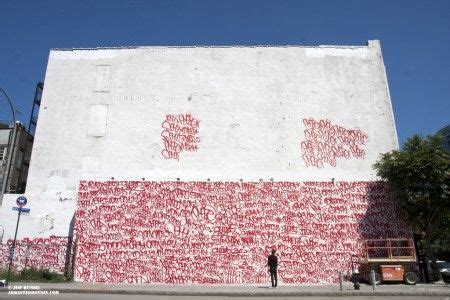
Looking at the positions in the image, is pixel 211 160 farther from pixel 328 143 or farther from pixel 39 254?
pixel 39 254

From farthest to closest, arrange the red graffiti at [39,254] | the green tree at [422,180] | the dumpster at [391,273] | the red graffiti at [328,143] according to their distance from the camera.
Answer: the red graffiti at [328,143], the red graffiti at [39,254], the green tree at [422,180], the dumpster at [391,273]

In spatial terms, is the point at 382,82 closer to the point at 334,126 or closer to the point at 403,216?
the point at 334,126

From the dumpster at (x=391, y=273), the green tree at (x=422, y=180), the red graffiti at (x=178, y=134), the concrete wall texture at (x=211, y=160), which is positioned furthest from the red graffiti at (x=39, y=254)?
the green tree at (x=422, y=180)

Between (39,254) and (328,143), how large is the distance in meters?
18.5

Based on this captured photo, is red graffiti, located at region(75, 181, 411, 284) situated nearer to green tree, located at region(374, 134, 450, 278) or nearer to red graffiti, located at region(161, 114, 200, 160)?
green tree, located at region(374, 134, 450, 278)

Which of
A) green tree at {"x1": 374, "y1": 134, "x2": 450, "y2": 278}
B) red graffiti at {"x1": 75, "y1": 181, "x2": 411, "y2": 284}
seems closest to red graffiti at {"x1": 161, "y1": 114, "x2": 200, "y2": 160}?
red graffiti at {"x1": 75, "y1": 181, "x2": 411, "y2": 284}

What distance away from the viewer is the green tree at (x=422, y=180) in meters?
20.1

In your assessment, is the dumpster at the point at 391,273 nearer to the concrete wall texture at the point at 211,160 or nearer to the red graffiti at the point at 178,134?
the concrete wall texture at the point at 211,160

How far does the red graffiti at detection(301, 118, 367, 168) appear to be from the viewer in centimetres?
2511

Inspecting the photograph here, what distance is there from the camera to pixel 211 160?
25.0 m

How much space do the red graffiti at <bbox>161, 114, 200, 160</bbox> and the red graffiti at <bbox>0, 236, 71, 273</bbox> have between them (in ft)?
26.5

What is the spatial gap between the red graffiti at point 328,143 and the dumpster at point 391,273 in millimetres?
7830

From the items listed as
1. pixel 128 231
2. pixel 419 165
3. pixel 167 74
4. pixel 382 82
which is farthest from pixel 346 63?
pixel 128 231

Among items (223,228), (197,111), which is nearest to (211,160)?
(197,111)
